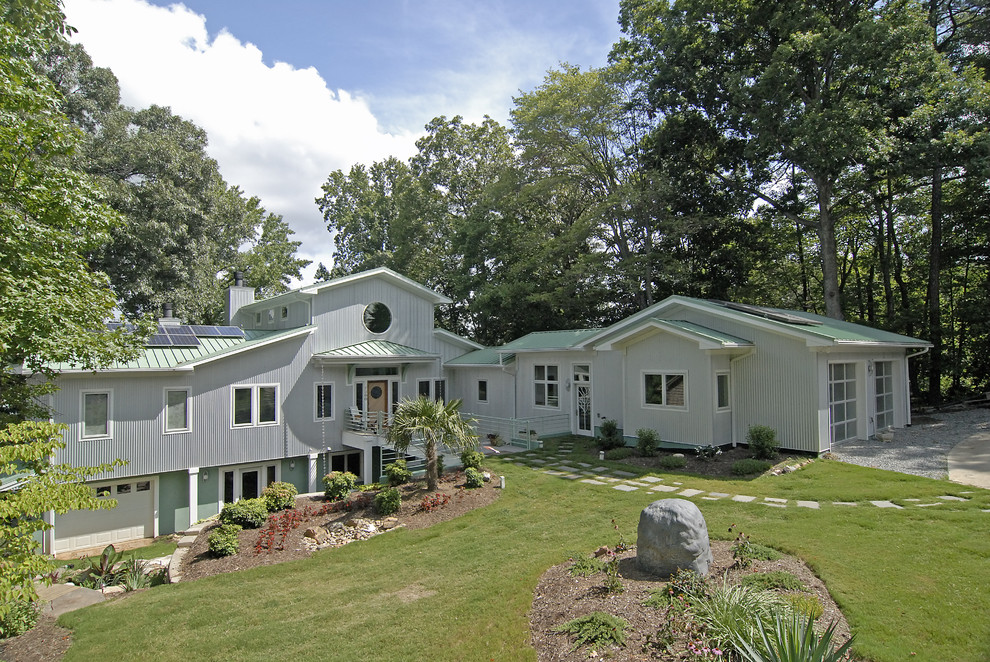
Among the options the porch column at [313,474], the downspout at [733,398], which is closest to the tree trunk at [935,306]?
the downspout at [733,398]

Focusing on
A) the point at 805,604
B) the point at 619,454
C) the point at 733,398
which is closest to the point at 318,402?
the point at 619,454

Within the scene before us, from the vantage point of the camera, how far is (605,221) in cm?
2697

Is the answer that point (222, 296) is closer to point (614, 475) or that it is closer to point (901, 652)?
point (614, 475)

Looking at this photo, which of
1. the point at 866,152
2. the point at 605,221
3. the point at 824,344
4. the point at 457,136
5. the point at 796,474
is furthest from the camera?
the point at 457,136

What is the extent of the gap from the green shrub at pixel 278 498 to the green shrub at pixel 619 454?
8.35m

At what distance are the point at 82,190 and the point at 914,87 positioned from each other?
85.1ft

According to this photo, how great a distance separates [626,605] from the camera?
224 inches

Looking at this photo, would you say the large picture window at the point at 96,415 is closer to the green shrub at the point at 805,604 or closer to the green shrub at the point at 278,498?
the green shrub at the point at 278,498

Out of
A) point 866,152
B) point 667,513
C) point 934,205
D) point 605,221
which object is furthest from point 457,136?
point 667,513

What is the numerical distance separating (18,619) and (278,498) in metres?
5.07

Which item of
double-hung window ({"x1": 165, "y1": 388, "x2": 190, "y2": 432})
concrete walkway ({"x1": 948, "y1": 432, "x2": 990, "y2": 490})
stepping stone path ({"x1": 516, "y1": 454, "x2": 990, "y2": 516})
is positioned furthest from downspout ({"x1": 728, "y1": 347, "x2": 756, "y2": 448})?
double-hung window ({"x1": 165, "y1": 388, "x2": 190, "y2": 432})

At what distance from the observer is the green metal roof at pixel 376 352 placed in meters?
18.2

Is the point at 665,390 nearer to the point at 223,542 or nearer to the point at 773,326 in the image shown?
the point at 773,326

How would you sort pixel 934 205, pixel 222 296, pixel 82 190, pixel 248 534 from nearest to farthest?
pixel 82 190 → pixel 248 534 → pixel 934 205 → pixel 222 296
